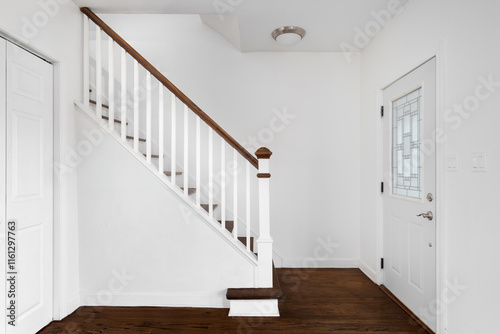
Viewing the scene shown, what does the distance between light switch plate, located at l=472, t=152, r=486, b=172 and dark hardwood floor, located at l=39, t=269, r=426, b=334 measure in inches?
50.6

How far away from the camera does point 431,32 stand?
2014 millimetres

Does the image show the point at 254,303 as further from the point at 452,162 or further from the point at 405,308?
the point at 452,162

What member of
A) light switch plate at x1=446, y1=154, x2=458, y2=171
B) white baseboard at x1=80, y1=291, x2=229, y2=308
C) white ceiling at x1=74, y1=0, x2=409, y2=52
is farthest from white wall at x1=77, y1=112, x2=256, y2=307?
light switch plate at x1=446, y1=154, x2=458, y2=171

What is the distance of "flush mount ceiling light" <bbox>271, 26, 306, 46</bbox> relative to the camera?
2.79 metres

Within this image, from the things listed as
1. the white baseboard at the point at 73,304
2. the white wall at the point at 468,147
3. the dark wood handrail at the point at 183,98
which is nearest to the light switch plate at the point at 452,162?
the white wall at the point at 468,147

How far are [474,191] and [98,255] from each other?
284cm

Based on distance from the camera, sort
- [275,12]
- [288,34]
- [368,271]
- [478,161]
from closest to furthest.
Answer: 1. [478,161]
2. [275,12]
3. [288,34]
4. [368,271]

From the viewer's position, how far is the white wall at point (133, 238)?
94.3 inches

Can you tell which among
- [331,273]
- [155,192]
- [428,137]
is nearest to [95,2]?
[155,192]

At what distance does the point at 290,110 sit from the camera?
11.0ft

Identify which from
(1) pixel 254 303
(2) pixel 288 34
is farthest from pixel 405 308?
(2) pixel 288 34

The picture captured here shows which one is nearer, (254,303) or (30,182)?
(30,182)

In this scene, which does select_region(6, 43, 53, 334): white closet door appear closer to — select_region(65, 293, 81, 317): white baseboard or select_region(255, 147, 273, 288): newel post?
select_region(65, 293, 81, 317): white baseboard

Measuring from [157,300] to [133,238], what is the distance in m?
0.59
